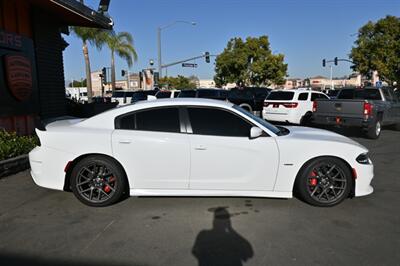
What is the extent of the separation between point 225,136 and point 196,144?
0.40 m

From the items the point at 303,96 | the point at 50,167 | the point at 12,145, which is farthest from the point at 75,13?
the point at 303,96

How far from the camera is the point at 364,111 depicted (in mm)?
10961

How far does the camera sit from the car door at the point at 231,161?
4.71 metres

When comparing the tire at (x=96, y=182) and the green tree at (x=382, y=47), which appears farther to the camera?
the green tree at (x=382, y=47)

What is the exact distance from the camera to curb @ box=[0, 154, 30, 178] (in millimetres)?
6353

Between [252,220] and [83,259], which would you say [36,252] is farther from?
[252,220]

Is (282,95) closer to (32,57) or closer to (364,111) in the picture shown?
(364,111)

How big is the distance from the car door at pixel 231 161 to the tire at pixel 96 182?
40.4 inches

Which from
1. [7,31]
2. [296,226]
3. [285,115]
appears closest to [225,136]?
[296,226]

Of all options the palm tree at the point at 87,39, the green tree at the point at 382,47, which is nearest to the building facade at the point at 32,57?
the palm tree at the point at 87,39

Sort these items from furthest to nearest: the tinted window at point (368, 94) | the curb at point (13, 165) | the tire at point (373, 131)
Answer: the tinted window at point (368, 94)
the tire at point (373, 131)
the curb at point (13, 165)

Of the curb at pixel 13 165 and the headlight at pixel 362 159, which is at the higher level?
the headlight at pixel 362 159

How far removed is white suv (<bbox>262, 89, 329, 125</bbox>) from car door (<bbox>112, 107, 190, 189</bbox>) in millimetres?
10279

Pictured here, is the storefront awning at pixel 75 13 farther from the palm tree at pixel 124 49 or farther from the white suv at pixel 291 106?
the palm tree at pixel 124 49
